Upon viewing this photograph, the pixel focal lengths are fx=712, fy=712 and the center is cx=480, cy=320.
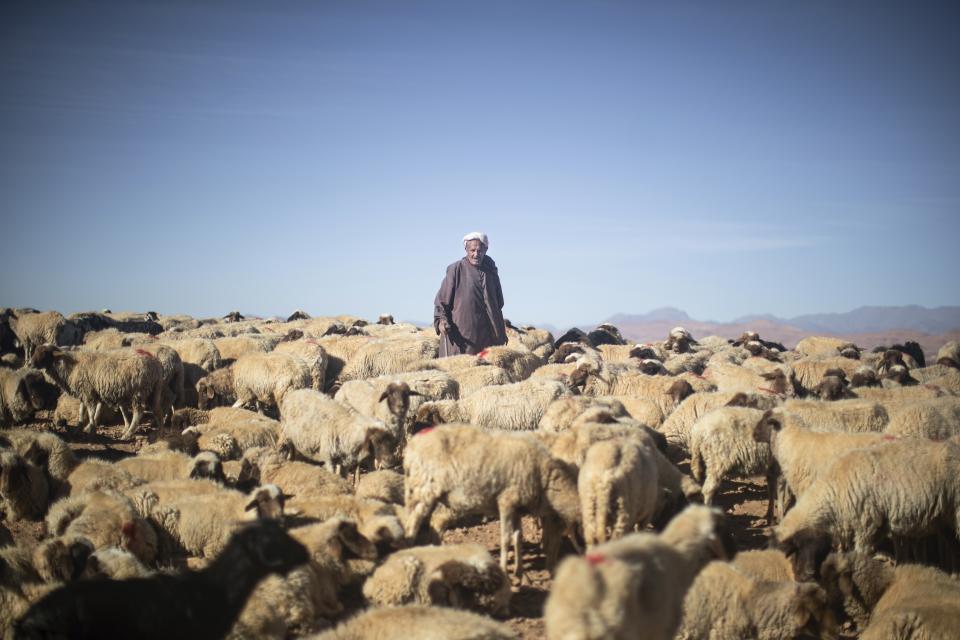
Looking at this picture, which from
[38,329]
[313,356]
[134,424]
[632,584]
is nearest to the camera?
[632,584]

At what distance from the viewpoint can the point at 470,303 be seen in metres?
14.9

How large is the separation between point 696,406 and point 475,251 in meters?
5.50

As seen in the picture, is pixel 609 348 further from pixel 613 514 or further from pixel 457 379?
pixel 613 514

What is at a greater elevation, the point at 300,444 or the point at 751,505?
the point at 300,444

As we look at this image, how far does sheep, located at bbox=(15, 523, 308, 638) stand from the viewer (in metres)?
4.26

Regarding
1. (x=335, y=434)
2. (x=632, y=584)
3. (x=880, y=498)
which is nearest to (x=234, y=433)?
(x=335, y=434)

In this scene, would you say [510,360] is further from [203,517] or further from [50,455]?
[50,455]

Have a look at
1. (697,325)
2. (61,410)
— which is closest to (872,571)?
(61,410)

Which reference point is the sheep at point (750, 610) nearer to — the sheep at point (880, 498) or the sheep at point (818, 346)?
the sheep at point (880, 498)

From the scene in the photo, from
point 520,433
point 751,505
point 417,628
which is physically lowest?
point 751,505

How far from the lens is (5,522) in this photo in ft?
27.1

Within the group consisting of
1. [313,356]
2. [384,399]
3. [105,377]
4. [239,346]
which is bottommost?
[384,399]

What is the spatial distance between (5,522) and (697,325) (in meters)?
111

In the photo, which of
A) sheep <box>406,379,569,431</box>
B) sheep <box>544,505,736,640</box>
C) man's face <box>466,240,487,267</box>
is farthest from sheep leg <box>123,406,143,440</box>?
sheep <box>544,505,736,640</box>
